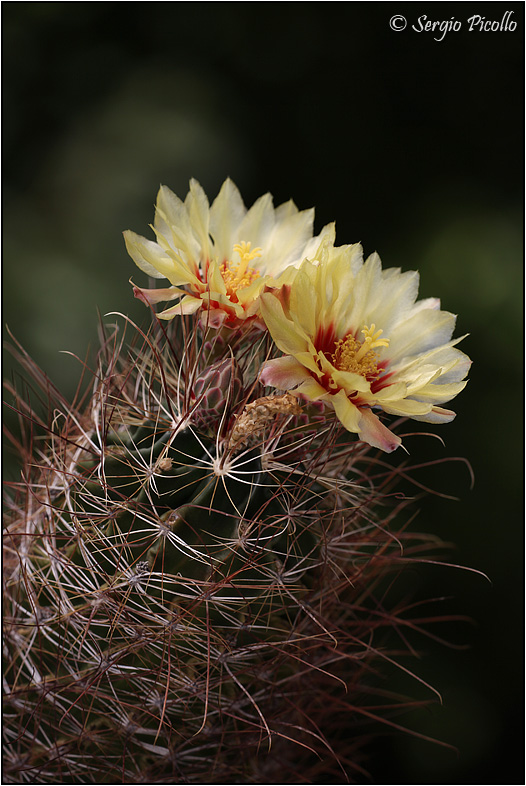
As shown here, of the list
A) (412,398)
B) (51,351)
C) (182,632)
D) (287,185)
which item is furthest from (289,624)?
→ (287,185)

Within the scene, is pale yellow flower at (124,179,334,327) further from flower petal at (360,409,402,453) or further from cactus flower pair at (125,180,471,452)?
flower petal at (360,409,402,453)

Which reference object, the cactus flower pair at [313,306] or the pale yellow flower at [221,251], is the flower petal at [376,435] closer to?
the cactus flower pair at [313,306]

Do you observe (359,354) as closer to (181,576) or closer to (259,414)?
(259,414)

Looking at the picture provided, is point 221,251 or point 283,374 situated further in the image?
point 221,251

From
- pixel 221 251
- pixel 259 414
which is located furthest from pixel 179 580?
pixel 221 251

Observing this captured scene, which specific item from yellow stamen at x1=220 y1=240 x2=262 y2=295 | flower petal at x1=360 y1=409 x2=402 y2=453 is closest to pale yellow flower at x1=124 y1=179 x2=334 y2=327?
yellow stamen at x1=220 y1=240 x2=262 y2=295

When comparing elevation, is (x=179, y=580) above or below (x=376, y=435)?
below
